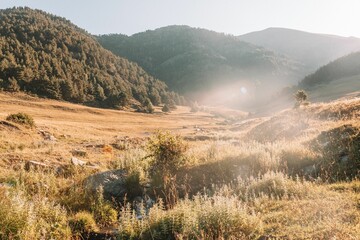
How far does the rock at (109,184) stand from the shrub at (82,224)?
85.8 inches

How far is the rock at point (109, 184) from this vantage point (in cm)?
1158

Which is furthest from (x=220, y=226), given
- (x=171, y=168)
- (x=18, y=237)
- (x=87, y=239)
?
(x=171, y=168)

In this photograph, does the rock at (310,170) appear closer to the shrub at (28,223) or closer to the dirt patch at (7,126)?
the shrub at (28,223)

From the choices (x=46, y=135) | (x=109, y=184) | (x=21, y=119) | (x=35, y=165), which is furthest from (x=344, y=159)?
(x=21, y=119)

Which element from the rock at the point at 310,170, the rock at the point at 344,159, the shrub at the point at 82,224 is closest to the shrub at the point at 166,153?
the shrub at the point at 82,224

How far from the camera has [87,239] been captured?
8289mm

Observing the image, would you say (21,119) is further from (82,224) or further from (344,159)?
(344,159)

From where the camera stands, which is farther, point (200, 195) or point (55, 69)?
point (55, 69)

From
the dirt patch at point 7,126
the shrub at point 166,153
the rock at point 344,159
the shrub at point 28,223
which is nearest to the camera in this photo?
the shrub at point 28,223

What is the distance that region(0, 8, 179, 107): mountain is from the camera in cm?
12181

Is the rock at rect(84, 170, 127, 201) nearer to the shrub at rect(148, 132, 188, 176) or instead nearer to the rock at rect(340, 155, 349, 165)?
the shrub at rect(148, 132, 188, 176)

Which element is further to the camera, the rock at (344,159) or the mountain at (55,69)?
the mountain at (55,69)

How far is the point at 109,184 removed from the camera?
1205cm

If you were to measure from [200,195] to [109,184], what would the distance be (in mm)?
4563
